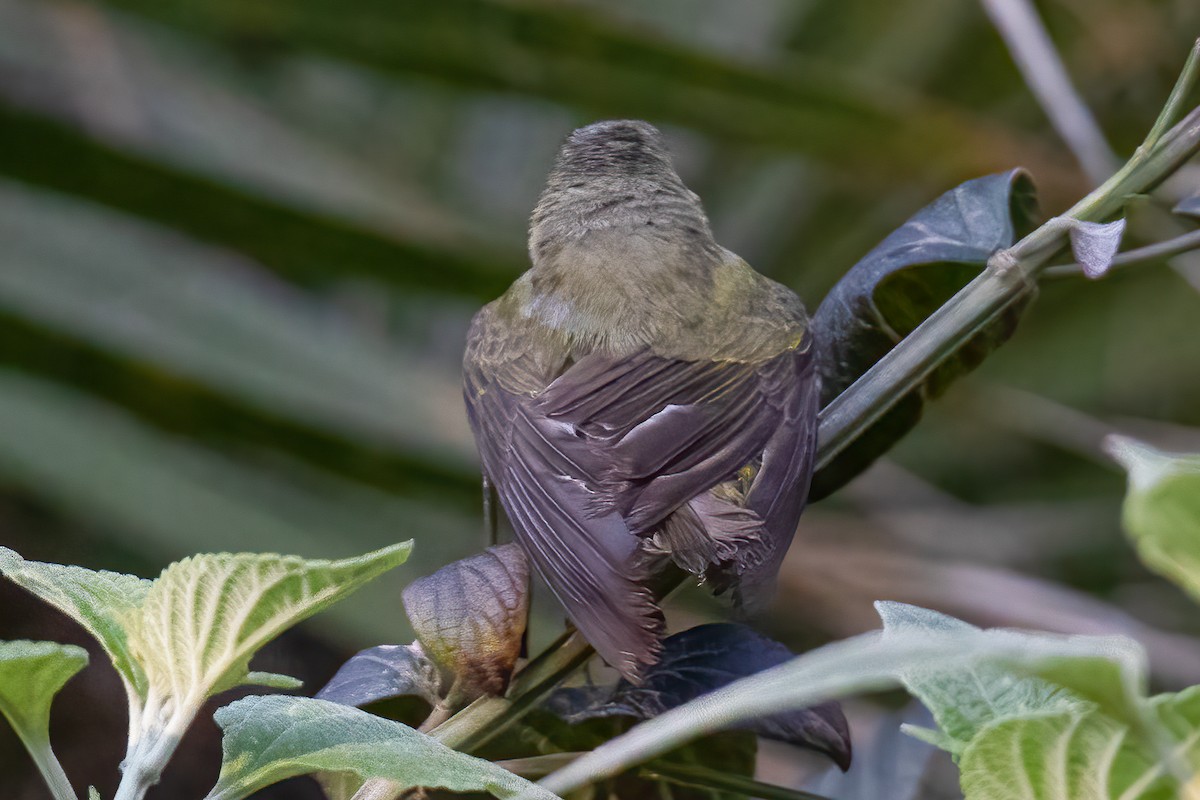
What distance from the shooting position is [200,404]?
6.18ft

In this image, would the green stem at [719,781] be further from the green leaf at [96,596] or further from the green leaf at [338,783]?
the green leaf at [96,596]

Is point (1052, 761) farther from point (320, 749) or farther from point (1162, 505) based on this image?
point (320, 749)

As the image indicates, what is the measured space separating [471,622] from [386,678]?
0.11 metres

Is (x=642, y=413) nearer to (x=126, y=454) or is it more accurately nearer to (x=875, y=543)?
(x=126, y=454)

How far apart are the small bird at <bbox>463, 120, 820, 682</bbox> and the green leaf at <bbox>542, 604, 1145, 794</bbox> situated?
1.16 ft

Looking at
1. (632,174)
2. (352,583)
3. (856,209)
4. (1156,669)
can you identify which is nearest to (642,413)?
(632,174)

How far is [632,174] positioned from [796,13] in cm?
159

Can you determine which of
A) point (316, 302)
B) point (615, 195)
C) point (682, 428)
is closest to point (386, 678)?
point (682, 428)

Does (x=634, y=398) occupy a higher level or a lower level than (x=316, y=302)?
lower

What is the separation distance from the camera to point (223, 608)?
419mm

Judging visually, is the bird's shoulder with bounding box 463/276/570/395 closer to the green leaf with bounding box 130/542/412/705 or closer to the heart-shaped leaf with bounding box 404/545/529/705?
the heart-shaped leaf with bounding box 404/545/529/705

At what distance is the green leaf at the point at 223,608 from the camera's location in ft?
1.29

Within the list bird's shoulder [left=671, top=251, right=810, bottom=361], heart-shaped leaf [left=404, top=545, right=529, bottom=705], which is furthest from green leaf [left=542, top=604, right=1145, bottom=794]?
bird's shoulder [left=671, top=251, right=810, bottom=361]

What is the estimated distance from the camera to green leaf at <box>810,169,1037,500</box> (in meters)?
0.72
